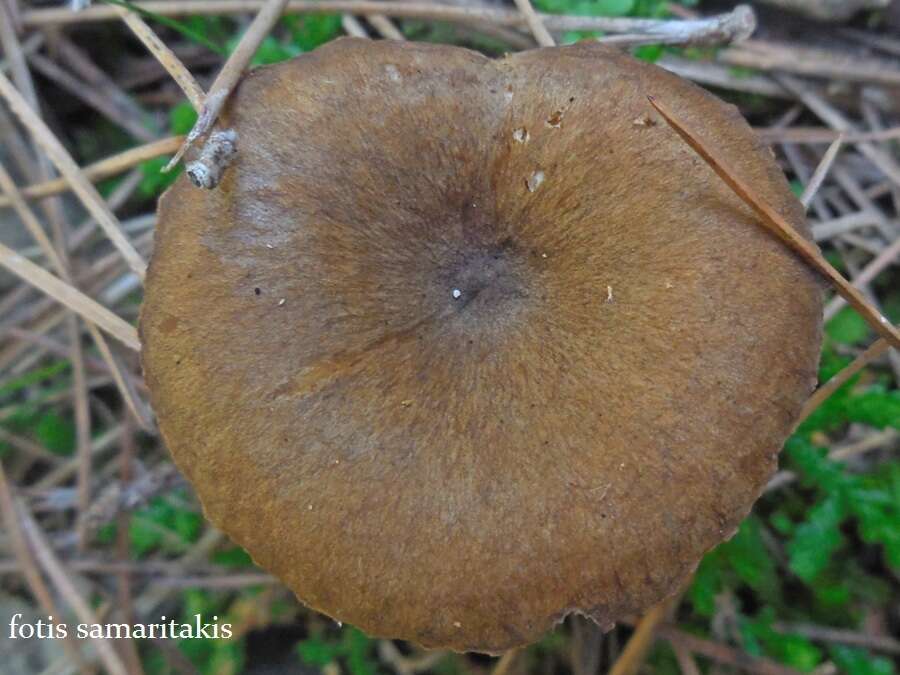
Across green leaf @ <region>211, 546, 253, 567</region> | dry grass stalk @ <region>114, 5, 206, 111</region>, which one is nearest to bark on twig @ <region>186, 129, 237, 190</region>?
dry grass stalk @ <region>114, 5, 206, 111</region>

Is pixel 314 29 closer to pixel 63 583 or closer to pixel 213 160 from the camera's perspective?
pixel 213 160

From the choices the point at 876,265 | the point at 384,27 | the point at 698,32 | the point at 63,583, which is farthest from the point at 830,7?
the point at 63,583

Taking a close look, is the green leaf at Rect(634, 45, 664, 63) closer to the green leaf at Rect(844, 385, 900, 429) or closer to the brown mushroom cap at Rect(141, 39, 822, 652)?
the brown mushroom cap at Rect(141, 39, 822, 652)

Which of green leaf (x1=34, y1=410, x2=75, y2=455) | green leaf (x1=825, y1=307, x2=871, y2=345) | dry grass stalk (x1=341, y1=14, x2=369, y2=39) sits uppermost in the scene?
dry grass stalk (x1=341, y1=14, x2=369, y2=39)

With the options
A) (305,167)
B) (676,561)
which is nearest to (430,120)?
(305,167)

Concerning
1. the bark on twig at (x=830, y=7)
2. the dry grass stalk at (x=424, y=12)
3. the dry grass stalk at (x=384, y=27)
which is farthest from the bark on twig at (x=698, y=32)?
the dry grass stalk at (x=384, y=27)

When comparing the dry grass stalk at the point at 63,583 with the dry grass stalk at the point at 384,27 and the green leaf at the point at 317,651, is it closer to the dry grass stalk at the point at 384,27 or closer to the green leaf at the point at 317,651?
the green leaf at the point at 317,651

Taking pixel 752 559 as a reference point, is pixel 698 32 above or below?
above
